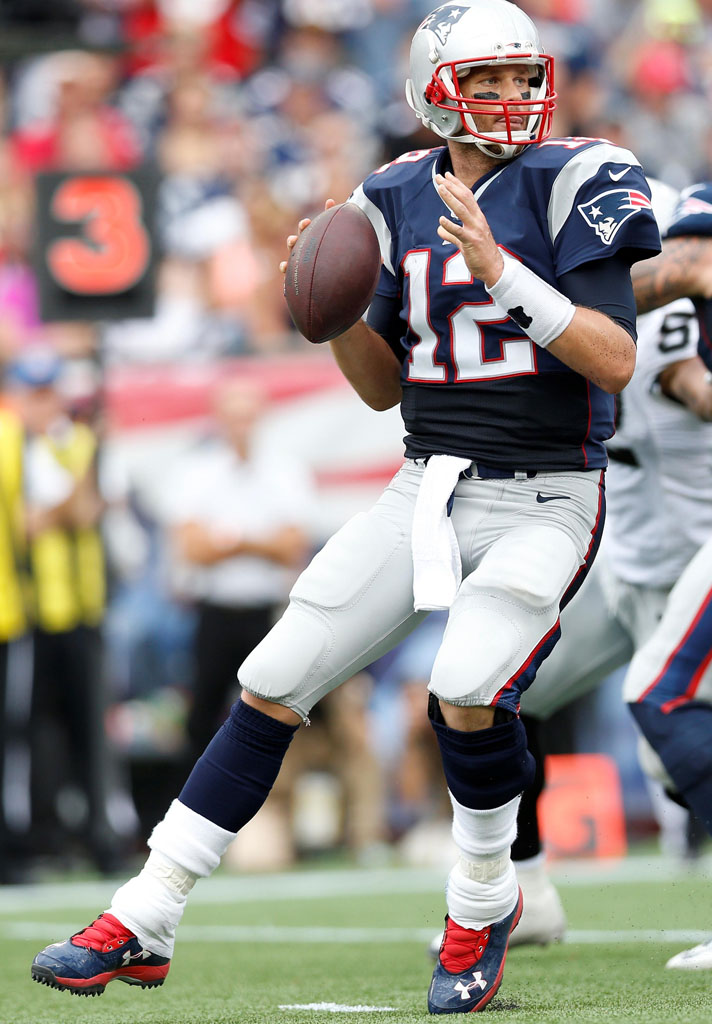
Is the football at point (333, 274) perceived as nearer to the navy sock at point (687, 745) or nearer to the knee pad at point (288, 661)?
the knee pad at point (288, 661)

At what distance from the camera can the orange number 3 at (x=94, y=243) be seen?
754 centimetres

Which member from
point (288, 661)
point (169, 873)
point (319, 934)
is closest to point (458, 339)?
point (288, 661)

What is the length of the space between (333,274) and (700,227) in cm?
93

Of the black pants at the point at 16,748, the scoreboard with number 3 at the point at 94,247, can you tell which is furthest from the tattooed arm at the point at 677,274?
the black pants at the point at 16,748

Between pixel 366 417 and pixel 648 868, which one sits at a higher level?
pixel 366 417

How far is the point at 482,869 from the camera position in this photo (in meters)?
3.37

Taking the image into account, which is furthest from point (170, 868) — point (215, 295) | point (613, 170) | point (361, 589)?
point (215, 295)

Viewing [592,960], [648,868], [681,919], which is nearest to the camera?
A: [592,960]

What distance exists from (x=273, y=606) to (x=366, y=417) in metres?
1.03

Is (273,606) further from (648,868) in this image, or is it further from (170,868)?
(170,868)

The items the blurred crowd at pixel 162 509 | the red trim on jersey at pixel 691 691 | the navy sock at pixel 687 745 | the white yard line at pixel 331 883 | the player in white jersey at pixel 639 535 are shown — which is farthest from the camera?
the blurred crowd at pixel 162 509

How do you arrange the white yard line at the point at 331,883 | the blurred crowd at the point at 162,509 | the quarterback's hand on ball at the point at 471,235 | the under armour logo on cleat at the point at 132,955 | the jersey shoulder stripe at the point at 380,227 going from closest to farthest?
the quarterback's hand on ball at the point at 471,235 < the under armour logo on cleat at the point at 132,955 < the jersey shoulder stripe at the point at 380,227 < the white yard line at the point at 331,883 < the blurred crowd at the point at 162,509

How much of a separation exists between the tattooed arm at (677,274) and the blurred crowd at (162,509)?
3963 mm

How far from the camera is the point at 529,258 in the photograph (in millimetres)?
3342
